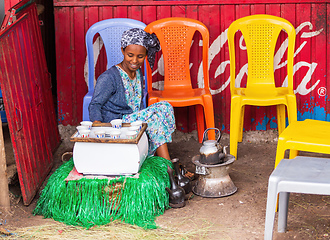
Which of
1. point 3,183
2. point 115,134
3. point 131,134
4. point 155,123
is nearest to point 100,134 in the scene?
point 115,134

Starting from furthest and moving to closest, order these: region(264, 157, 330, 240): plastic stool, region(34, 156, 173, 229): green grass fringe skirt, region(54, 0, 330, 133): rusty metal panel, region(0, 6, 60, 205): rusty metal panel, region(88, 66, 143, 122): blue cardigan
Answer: region(54, 0, 330, 133): rusty metal panel < region(88, 66, 143, 122): blue cardigan < region(0, 6, 60, 205): rusty metal panel < region(34, 156, 173, 229): green grass fringe skirt < region(264, 157, 330, 240): plastic stool

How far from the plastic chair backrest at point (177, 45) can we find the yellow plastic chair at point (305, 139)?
1.80m

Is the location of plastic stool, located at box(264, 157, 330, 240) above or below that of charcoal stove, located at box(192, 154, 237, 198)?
above

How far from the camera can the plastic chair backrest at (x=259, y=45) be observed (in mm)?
4754

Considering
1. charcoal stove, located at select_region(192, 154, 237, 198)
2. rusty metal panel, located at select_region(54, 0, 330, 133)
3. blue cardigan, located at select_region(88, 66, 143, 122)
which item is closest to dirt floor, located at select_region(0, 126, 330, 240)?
charcoal stove, located at select_region(192, 154, 237, 198)

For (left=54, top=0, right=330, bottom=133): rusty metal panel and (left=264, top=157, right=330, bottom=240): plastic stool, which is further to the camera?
(left=54, top=0, right=330, bottom=133): rusty metal panel

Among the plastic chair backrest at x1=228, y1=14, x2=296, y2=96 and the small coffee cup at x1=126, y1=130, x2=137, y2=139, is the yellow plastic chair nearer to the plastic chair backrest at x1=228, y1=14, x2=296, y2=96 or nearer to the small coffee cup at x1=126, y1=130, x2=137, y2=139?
the small coffee cup at x1=126, y1=130, x2=137, y2=139

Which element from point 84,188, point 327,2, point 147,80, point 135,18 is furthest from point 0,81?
point 327,2

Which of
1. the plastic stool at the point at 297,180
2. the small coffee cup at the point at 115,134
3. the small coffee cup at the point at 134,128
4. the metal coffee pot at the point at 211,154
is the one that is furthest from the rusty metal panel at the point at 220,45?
the plastic stool at the point at 297,180

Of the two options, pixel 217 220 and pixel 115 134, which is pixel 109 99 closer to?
pixel 115 134

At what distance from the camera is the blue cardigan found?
150 inches

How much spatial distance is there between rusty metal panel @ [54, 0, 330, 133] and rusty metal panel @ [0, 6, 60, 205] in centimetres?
57

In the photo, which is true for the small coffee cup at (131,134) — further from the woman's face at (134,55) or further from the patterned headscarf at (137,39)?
the patterned headscarf at (137,39)

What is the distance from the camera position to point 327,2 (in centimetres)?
501
